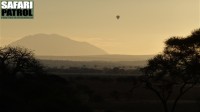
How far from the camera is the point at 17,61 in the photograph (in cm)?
4997

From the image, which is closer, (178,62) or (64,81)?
(178,62)

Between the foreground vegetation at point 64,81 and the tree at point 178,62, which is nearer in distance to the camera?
the foreground vegetation at point 64,81

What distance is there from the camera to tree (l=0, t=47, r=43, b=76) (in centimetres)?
4764

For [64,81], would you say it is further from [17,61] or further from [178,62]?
[178,62]

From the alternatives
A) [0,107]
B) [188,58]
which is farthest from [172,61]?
[0,107]

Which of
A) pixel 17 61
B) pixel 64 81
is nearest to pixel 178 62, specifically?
pixel 64 81

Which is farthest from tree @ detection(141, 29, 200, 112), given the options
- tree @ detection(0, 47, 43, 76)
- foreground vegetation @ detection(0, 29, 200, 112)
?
tree @ detection(0, 47, 43, 76)

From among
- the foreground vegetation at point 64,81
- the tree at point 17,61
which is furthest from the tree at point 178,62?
the tree at point 17,61

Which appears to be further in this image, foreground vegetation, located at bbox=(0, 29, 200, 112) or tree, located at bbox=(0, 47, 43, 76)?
tree, located at bbox=(0, 47, 43, 76)

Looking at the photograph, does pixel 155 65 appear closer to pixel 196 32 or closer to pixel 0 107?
pixel 196 32

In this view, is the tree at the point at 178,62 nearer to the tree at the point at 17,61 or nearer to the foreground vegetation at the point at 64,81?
the foreground vegetation at the point at 64,81

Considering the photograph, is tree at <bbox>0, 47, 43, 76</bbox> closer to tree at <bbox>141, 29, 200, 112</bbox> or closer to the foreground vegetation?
the foreground vegetation

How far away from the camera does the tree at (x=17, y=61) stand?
47.6 meters

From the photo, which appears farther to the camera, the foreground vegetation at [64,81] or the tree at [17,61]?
the tree at [17,61]
